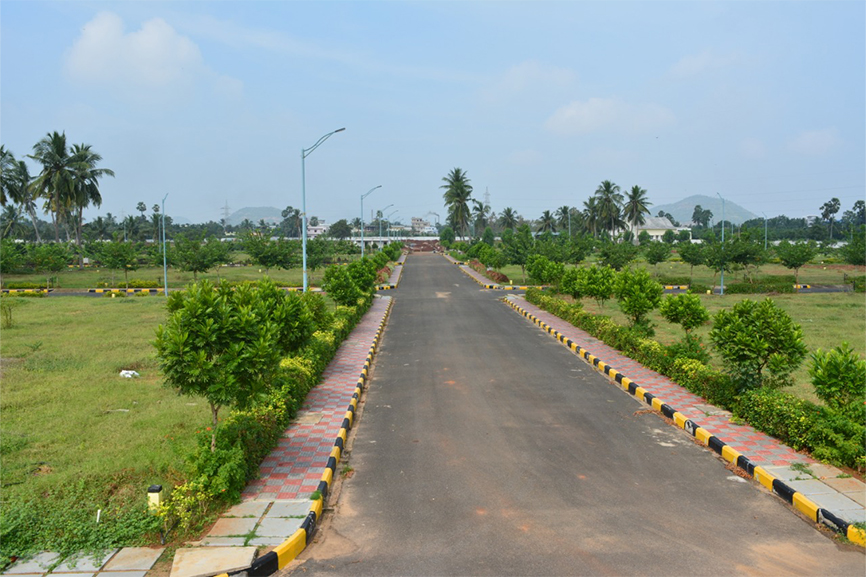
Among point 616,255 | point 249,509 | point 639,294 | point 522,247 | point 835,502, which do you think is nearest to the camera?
point 249,509

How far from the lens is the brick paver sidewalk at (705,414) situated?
325 inches

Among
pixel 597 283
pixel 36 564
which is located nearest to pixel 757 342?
pixel 36 564

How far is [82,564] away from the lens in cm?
552

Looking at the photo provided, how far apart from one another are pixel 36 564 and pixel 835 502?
8029mm

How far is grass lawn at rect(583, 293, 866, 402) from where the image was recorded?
1541 centimetres

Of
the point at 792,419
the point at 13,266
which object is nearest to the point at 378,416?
the point at 792,419

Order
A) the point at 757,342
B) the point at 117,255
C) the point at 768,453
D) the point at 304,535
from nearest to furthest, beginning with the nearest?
the point at 304,535 < the point at 768,453 < the point at 757,342 < the point at 117,255

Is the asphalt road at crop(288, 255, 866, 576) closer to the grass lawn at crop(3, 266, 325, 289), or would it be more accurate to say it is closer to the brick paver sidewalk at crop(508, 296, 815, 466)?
the brick paver sidewalk at crop(508, 296, 815, 466)

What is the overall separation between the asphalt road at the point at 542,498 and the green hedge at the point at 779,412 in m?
1.13

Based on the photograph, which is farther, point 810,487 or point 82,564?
point 810,487

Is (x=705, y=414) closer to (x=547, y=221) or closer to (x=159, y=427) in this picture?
(x=159, y=427)

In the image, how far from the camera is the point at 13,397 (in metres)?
11.2

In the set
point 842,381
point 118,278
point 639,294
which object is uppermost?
point 639,294

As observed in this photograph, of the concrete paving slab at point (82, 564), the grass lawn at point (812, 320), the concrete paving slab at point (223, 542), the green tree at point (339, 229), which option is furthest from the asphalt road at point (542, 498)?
the green tree at point (339, 229)
